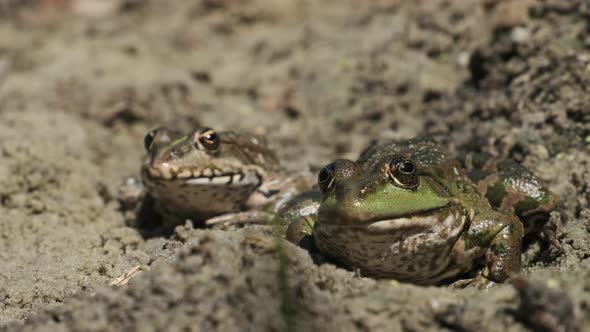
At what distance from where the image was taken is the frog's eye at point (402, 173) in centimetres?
314

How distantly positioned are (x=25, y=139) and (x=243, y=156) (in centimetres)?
194

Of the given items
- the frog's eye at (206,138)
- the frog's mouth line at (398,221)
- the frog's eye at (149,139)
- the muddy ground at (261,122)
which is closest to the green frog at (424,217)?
the frog's mouth line at (398,221)

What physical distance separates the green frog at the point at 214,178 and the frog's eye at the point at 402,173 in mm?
1362

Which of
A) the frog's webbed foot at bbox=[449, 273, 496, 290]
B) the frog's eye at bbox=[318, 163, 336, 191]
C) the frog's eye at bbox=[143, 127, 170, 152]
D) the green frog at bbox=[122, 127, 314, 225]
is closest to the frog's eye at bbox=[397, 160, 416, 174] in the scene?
the frog's eye at bbox=[318, 163, 336, 191]

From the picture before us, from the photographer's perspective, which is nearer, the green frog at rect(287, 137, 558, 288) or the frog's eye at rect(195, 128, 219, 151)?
the green frog at rect(287, 137, 558, 288)

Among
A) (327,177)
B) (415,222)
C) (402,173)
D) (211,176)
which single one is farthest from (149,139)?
(415,222)

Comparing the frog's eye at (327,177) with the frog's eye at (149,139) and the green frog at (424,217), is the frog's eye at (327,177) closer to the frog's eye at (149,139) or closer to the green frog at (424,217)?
the green frog at (424,217)

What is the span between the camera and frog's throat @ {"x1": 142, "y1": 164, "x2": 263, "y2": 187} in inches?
167

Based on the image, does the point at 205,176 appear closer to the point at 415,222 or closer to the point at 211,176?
the point at 211,176

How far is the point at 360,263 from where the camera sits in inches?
127

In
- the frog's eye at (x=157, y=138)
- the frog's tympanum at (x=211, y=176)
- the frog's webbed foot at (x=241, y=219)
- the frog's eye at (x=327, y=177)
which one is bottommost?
the frog's webbed foot at (x=241, y=219)

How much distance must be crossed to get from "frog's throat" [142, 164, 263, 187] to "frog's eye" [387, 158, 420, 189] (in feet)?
5.49

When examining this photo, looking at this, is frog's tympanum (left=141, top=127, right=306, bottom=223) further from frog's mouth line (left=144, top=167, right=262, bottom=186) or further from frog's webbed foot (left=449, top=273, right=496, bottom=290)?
frog's webbed foot (left=449, top=273, right=496, bottom=290)

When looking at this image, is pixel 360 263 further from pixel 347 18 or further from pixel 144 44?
pixel 144 44
